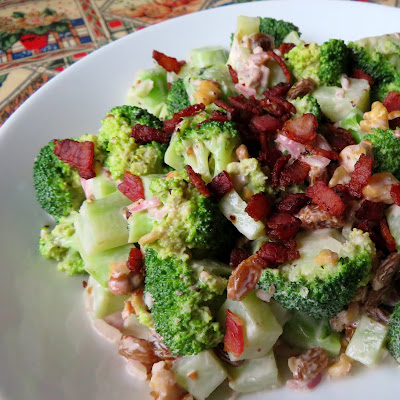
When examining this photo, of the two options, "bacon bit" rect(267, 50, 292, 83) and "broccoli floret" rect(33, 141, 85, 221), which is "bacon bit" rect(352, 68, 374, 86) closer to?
"bacon bit" rect(267, 50, 292, 83)

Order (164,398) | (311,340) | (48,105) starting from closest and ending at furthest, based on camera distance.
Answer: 1. (164,398)
2. (311,340)
3. (48,105)

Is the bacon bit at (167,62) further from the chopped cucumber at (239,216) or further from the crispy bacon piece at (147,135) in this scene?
the chopped cucumber at (239,216)

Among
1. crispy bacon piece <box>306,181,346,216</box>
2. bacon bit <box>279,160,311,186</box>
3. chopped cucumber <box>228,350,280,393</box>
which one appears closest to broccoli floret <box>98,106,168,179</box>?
bacon bit <box>279,160,311,186</box>

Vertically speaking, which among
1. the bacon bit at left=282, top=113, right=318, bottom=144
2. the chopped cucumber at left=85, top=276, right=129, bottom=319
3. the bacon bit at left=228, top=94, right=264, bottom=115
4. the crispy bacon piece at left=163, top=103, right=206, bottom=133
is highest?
the crispy bacon piece at left=163, top=103, right=206, bottom=133

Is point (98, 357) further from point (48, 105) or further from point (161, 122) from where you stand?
point (48, 105)

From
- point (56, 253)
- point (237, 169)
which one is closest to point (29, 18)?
point (56, 253)

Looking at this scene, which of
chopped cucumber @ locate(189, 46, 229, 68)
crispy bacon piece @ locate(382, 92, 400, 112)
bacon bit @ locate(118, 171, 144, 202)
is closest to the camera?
bacon bit @ locate(118, 171, 144, 202)
